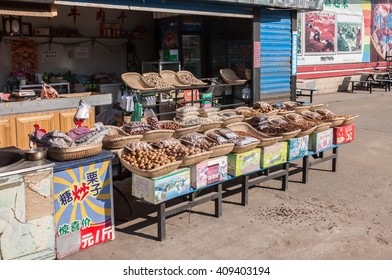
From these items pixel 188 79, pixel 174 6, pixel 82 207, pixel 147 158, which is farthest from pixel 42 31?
pixel 82 207

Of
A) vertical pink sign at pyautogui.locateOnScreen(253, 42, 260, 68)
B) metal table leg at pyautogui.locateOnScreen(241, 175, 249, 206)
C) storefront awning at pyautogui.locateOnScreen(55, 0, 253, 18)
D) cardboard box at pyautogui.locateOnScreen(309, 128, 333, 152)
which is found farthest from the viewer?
vertical pink sign at pyautogui.locateOnScreen(253, 42, 260, 68)

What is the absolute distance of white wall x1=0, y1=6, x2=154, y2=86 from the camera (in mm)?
10836

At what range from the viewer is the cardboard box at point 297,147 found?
21.3ft

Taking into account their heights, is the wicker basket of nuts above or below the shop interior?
below

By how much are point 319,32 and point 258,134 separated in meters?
14.3

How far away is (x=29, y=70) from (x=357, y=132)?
8640 millimetres

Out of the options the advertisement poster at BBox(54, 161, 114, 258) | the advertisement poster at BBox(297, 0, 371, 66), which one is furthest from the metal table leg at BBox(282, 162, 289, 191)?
the advertisement poster at BBox(297, 0, 371, 66)

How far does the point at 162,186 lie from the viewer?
15.5 ft

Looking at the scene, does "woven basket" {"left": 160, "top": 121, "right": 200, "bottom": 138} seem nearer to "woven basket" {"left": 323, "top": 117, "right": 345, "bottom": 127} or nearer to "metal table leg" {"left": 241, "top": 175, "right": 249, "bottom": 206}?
"metal table leg" {"left": 241, "top": 175, "right": 249, "bottom": 206}

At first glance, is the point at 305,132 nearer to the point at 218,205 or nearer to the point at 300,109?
the point at 300,109

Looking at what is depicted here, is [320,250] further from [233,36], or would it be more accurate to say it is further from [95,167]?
[233,36]

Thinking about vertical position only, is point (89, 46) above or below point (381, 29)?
below

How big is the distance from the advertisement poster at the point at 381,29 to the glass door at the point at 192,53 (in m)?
14.4

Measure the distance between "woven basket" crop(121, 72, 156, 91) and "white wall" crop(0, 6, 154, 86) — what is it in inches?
123
